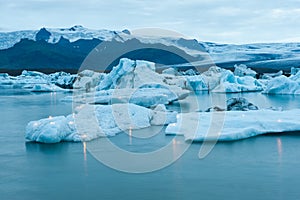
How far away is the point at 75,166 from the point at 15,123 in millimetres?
6753

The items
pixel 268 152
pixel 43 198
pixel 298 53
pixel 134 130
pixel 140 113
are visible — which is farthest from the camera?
pixel 298 53

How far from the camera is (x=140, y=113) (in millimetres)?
12961

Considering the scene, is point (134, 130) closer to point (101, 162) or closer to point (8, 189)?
point (101, 162)

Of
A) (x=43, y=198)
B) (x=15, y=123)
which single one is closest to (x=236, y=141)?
(x=43, y=198)

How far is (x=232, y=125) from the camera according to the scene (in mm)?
10945

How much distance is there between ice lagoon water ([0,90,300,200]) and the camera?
6473 millimetres

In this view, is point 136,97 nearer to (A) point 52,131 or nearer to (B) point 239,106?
(B) point 239,106

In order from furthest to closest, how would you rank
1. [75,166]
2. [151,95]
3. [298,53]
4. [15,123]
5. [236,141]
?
[298,53] < [151,95] < [15,123] < [236,141] < [75,166]

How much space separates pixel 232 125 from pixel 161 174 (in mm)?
3974

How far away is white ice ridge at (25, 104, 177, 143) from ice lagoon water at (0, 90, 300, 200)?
1.16ft

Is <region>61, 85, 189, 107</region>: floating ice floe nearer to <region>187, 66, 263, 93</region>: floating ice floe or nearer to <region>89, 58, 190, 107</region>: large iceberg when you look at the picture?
<region>89, 58, 190, 107</region>: large iceberg

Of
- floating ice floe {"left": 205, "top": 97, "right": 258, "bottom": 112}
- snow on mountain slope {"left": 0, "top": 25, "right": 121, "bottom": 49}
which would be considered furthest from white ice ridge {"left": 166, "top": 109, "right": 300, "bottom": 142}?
snow on mountain slope {"left": 0, "top": 25, "right": 121, "bottom": 49}

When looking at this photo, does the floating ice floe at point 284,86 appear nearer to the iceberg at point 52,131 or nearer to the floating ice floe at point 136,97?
the floating ice floe at point 136,97

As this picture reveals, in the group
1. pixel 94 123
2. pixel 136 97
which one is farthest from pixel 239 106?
pixel 136 97
